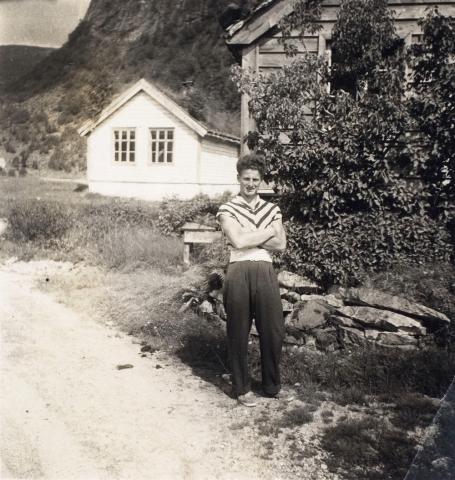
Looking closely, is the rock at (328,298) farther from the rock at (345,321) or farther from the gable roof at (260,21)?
the gable roof at (260,21)

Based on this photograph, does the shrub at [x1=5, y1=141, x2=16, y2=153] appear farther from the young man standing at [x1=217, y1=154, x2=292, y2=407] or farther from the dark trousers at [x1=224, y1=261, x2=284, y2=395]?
the dark trousers at [x1=224, y1=261, x2=284, y2=395]

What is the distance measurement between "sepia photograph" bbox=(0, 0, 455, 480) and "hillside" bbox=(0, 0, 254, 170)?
80.5 ft

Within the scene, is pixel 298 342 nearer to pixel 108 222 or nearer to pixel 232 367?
pixel 232 367

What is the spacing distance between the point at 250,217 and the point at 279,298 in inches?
28.3

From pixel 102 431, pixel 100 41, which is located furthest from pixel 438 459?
pixel 100 41

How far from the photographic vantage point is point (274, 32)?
8.64 meters

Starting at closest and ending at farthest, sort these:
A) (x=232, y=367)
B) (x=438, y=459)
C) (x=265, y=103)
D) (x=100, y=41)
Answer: (x=438, y=459), (x=232, y=367), (x=265, y=103), (x=100, y=41)

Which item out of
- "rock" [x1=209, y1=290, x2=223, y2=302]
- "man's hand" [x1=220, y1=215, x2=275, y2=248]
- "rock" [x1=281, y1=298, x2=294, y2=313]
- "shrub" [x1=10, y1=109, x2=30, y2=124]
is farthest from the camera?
"shrub" [x1=10, y1=109, x2=30, y2=124]

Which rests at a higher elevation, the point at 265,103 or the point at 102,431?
the point at 265,103

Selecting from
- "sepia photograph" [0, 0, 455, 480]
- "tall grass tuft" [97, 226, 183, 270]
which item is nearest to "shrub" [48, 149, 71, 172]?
"sepia photograph" [0, 0, 455, 480]

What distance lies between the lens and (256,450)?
3576mm

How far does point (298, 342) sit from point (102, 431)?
246 centimetres

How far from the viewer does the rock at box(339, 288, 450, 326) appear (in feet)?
17.0

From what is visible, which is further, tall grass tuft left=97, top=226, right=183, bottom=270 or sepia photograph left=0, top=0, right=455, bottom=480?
tall grass tuft left=97, top=226, right=183, bottom=270
